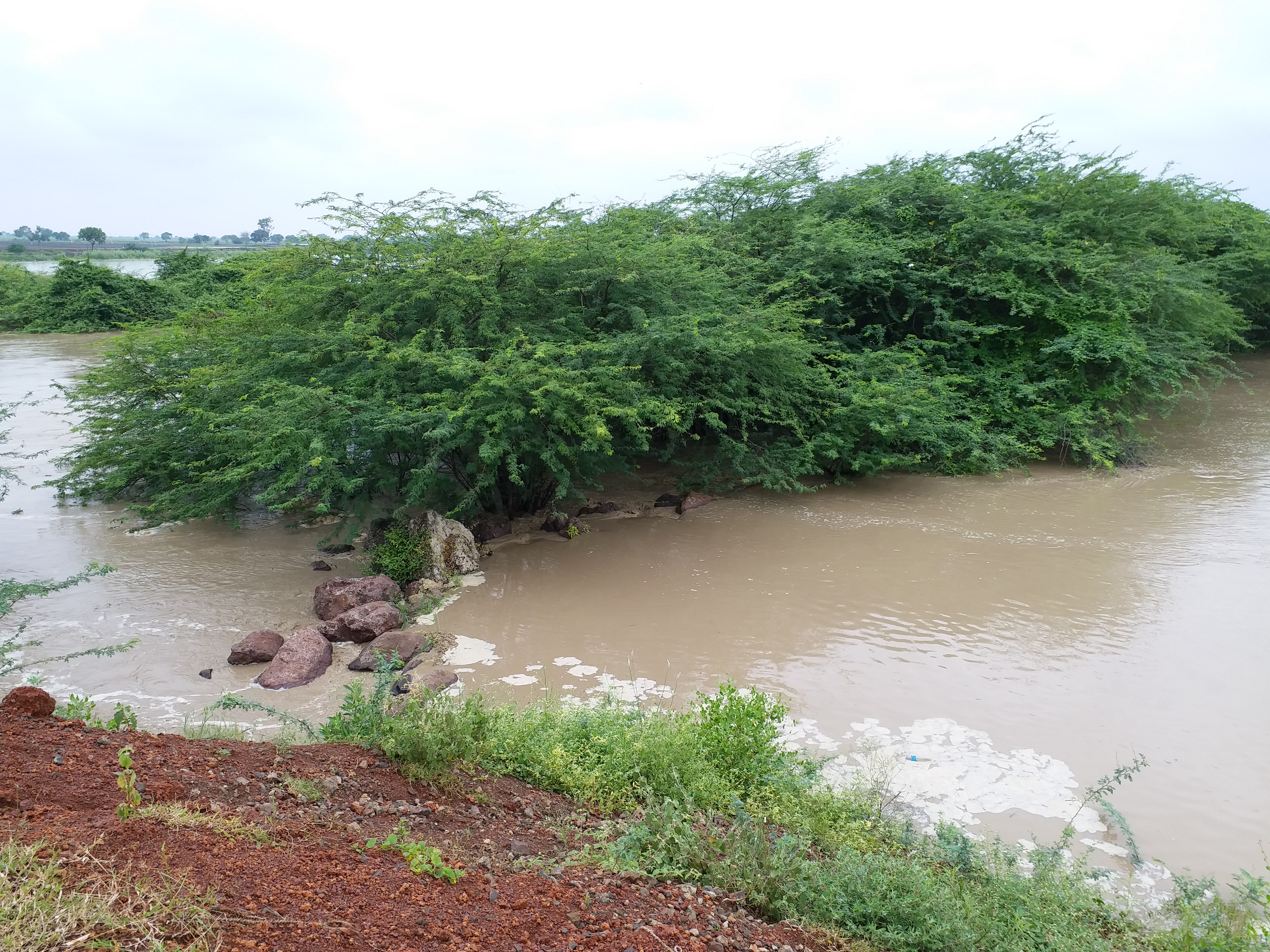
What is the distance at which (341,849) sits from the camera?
A: 124 inches

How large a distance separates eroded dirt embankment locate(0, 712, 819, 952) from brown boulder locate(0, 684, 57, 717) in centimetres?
6

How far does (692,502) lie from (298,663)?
5849mm

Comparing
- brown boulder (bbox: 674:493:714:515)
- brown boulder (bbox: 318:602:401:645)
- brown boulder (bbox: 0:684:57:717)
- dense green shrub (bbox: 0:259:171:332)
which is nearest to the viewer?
brown boulder (bbox: 0:684:57:717)

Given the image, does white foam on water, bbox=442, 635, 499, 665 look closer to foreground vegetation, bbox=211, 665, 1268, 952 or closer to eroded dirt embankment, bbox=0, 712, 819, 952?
foreground vegetation, bbox=211, 665, 1268, 952

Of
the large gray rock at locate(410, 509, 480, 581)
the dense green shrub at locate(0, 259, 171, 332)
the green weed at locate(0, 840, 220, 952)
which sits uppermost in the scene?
the dense green shrub at locate(0, 259, 171, 332)

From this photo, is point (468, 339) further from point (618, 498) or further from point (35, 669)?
point (35, 669)

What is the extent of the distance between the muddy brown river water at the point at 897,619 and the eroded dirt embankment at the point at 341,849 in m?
2.34

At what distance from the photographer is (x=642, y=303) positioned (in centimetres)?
1075

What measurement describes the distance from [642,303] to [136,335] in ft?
25.4

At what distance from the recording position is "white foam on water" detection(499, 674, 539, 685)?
6.71 meters

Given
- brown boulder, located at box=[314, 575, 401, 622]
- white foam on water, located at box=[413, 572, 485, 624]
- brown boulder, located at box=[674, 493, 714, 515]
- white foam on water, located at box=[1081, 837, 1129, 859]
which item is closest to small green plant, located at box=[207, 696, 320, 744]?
brown boulder, located at box=[314, 575, 401, 622]

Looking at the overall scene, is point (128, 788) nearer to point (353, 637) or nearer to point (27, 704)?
point (27, 704)

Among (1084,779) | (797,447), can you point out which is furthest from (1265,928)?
(797,447)

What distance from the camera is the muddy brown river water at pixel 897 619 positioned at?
5.50 metres
